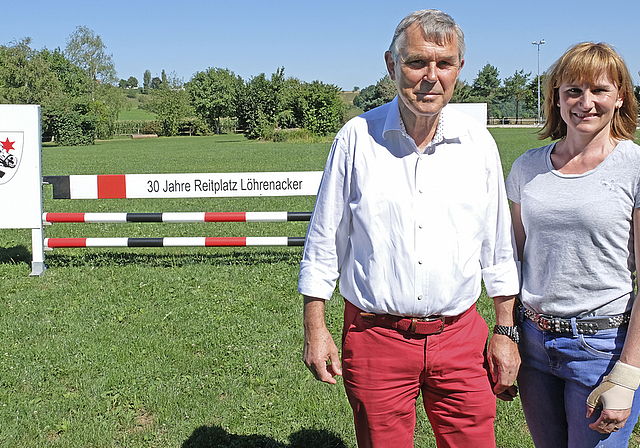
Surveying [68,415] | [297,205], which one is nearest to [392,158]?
[68,415]

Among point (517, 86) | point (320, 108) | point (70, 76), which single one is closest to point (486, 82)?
point (517, 86)

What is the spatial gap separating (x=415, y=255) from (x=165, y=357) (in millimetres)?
3127

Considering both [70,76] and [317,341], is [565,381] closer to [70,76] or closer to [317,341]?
[317,341]

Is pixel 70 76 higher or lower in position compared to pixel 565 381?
higher

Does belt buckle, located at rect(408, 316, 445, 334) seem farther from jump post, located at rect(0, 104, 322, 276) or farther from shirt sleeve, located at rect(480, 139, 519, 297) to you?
jump post, located at rect(0, 104, 322, 276)

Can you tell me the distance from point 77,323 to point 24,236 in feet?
16.7

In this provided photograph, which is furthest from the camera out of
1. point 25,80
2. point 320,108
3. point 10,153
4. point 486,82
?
point 486,82

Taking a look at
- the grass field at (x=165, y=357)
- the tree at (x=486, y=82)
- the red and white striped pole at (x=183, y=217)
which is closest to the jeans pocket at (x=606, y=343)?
the grass field at (x=165, y=357)

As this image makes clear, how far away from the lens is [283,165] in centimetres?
2303

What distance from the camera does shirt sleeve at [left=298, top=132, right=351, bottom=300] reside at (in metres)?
2.28

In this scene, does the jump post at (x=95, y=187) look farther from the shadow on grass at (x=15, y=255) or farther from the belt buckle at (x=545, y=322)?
the belt buckle at (x=545, y=322)

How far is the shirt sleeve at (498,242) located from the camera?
236 cm

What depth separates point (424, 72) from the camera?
2.19 metres

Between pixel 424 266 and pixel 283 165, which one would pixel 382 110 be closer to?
pixel 424 266
